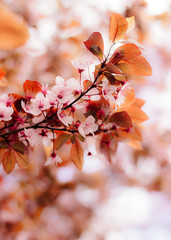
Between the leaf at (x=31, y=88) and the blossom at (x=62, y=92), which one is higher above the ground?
the leaf at (x=31, y=88)

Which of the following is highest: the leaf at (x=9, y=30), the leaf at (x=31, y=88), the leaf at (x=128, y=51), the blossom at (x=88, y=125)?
the leaf at (x=128, y=51)

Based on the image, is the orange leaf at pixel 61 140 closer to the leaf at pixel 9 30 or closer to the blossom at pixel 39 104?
the blossom at pixel 39 104

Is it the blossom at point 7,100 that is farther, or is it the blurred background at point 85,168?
the blurred background at point 85,168

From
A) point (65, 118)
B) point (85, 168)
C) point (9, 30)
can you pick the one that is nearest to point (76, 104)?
point (65, 118)

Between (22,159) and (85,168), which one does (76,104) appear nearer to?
(22,159)

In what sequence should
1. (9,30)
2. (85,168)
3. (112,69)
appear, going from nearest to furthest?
1. (9,30)
2. (112,69)
3. (85,168)

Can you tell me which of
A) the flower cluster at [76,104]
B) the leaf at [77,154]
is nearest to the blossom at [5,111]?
the flower cluster at [76,104]

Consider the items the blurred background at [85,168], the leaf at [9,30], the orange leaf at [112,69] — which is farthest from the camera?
the blurred background at [85,168]

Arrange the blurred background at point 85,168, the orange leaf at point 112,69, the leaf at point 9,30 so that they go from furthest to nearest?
the blurred background at point 85,168
the orange leaf at point 112,69
the leaf at point 9,30
